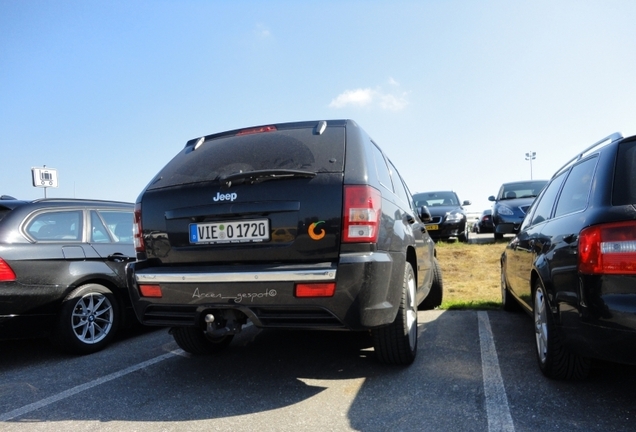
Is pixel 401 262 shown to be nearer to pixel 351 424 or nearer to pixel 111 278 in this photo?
pixel 351 424

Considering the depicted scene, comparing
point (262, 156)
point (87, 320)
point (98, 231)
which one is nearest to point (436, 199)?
point (98, 231)

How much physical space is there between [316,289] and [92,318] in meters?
2.86

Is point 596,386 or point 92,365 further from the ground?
point 596,386

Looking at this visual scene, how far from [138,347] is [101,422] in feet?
6.32

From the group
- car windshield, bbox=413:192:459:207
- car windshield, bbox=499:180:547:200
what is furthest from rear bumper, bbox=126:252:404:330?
car windshield, bbox=413:192:459:207

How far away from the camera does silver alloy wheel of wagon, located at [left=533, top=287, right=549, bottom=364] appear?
10.5 feet

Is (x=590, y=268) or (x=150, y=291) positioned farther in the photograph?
(x=150, y=291)

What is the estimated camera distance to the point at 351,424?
2609 millimetres

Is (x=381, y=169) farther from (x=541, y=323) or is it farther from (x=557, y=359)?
(x=557, y=359)

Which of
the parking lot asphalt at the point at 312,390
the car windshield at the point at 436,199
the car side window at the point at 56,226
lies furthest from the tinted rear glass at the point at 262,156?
the car windshield at the point at 436,199

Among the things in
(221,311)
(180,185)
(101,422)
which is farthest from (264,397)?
(180,185)

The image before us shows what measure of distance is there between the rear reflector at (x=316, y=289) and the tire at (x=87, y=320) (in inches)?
104

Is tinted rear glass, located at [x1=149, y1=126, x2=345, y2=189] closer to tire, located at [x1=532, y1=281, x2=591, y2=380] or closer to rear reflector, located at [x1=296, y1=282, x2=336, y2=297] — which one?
rear reflector, located at [x1=296, y1=282, x2=336, y2=297]

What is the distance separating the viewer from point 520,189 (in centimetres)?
1291
